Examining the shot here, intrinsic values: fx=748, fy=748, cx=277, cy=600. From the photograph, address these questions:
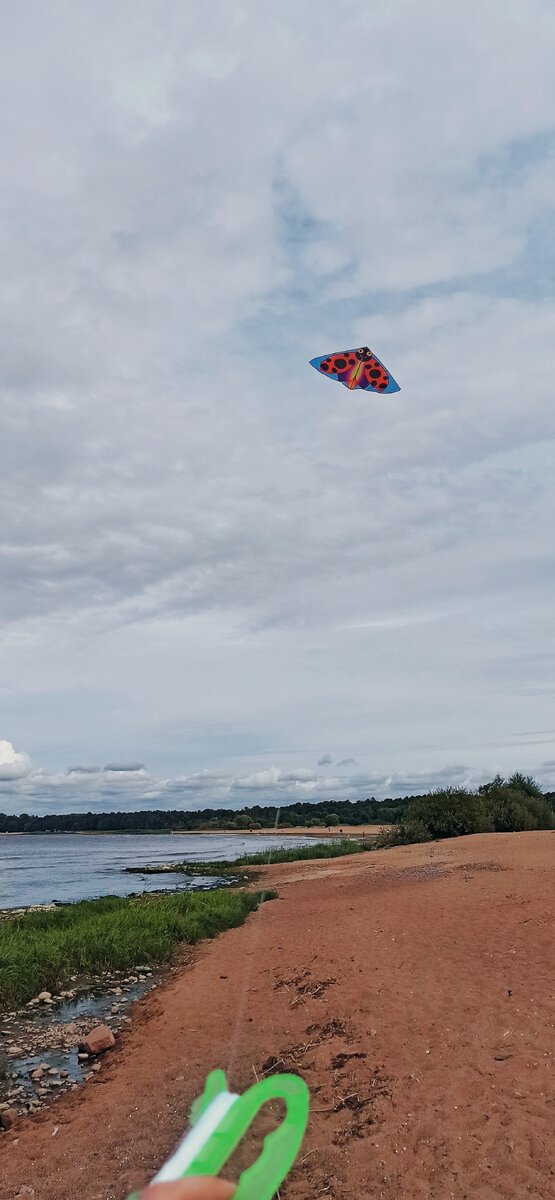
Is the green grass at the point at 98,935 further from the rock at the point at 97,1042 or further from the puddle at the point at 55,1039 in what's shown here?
→ the rock at the point at 97,1042

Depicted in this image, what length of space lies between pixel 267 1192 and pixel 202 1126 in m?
0.21

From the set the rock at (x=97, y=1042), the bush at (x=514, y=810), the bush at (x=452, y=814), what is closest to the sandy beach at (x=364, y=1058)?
the rock at (x=97, y=1042)

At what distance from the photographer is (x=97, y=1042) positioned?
952 cm

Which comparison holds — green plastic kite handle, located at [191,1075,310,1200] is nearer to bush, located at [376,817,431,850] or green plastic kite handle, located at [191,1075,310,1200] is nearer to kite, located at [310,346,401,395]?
kite, located at [310,346,401,395]

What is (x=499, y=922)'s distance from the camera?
13141 millimetres

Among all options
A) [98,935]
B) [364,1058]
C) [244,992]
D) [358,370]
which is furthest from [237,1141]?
[98,935]

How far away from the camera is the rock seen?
9.45 metres

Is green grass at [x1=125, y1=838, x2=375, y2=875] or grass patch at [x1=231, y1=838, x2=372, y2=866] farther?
grass patch at [x1=231, y1=838, x2=372, y2=866]

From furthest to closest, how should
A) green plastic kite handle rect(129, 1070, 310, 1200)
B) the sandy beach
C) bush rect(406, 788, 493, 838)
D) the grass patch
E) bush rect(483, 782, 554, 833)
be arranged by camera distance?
the grass patch
bush rect(483, 782, 554, 833)
bush rect(406, 788, 493, 838)
the sandy beach
green plastic kite handle rect(129, 1070, 310, 1200)

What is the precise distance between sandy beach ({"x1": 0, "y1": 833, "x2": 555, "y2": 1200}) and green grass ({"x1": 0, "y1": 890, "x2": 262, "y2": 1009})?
1.19 metres

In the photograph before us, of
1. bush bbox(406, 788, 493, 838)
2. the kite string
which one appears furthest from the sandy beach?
bush bbox(406, 788, 493, 838)

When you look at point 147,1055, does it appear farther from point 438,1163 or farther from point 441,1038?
point 438,1163

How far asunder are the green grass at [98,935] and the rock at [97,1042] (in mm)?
2671

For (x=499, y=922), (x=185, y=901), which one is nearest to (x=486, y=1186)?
(x=499, y=922)
